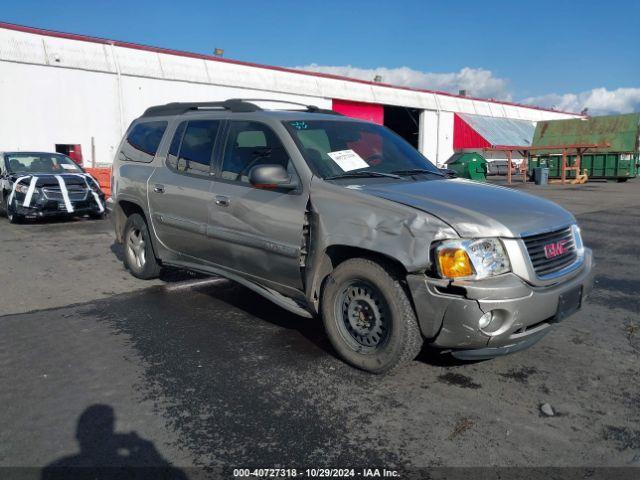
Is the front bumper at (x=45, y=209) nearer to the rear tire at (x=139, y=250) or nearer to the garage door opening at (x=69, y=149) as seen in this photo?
the rear tire at (x=139, y=250)

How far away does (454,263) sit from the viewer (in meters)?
3.11

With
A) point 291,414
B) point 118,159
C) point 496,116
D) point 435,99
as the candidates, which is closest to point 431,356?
point 291,414

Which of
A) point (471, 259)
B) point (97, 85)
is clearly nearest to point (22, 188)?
point (471, 259)

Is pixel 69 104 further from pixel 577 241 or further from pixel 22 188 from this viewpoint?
pixel 577 241

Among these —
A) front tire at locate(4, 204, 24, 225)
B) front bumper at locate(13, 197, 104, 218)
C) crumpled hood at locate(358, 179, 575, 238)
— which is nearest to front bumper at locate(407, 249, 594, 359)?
crumpled hood at locate(358, 179, 575, 238)

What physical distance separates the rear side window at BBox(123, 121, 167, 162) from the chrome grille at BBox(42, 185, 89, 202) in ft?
17.8

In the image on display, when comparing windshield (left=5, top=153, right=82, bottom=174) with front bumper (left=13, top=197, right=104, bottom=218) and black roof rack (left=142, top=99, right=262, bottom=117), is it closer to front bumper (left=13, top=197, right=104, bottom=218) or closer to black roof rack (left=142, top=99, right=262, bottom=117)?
front bumper (left=13, top=197, right=104, bottom=218)

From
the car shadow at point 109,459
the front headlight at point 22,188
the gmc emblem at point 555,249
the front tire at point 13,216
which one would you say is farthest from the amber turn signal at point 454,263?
the front tire at point 13,216

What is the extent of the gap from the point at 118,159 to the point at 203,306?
2.36m

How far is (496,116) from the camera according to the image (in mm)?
42219

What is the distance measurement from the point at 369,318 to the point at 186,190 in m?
2.38

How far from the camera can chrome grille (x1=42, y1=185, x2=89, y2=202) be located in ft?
35.0

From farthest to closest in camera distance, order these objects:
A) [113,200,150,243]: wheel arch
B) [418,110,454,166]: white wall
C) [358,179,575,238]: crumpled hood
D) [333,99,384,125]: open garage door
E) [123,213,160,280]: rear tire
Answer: [418,110,454,166]: white wall → [333,99,384,125]: open garage door → [113,200,150,243]: wheel arch → [123,213,160,280]: rear tire → [358,179,575,238]: crumpled hood

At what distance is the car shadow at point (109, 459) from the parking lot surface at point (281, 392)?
2 cm
